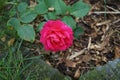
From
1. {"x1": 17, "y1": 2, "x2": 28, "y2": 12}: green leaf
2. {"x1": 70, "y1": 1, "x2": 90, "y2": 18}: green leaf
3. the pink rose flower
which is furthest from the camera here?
{"x1": 17, "y1": 2, "x2": 28, "y2": 12}: green leaf

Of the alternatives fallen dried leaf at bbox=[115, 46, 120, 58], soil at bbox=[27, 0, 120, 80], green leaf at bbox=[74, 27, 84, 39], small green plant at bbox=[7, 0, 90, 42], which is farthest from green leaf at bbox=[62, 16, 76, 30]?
fallen dried leaf at bbox=[115, 46, 120, 58]

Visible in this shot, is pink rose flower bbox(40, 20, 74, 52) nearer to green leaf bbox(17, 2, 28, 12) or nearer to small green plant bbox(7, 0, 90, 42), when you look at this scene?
small green plant bbox(7, 0, 90, 42)

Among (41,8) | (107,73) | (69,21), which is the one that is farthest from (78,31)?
(107,73)

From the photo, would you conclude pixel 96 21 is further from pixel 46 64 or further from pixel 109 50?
pixel 46 64

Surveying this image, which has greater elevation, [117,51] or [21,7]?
[21,7]

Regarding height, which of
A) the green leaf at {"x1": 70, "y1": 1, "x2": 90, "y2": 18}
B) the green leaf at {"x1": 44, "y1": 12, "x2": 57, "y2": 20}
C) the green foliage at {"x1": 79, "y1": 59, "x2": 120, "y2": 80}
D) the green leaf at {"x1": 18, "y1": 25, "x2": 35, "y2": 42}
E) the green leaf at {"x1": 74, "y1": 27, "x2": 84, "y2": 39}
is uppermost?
the green leaf at {"x1": 70, "y1": 1, "x2": 90, "y2": 18}

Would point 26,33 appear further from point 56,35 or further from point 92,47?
point 92,47

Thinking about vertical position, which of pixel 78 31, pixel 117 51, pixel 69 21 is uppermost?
pixel 69 21
